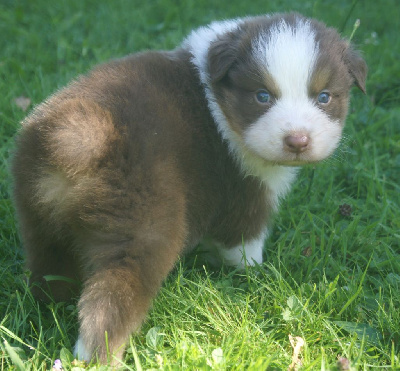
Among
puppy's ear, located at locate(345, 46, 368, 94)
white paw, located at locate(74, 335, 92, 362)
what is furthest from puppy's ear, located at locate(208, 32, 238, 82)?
white paw, located at locate(74, 335, 92, 362)

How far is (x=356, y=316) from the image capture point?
12.5ft

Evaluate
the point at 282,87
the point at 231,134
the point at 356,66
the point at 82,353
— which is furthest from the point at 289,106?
the point at 82,353

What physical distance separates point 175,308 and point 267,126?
120 centimetres

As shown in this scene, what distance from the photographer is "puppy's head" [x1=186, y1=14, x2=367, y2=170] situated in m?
3.87

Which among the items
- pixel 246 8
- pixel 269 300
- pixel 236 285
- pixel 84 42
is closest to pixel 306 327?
pixel 269 300

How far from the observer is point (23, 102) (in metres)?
5.72

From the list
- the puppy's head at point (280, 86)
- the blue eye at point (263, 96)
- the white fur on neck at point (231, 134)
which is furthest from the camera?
the white fur on neck at point (231, 134)

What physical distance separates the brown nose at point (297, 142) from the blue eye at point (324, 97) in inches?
14.6

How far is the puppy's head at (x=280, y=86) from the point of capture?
387cm

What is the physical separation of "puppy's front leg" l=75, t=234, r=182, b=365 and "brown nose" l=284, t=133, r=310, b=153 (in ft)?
3.28

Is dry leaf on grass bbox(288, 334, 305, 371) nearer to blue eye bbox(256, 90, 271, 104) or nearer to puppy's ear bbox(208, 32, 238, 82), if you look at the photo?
blue eye bbox(256, 90, 271, 104)

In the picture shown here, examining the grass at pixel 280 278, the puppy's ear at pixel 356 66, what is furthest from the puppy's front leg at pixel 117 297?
the puppy's ear at pixel 356 66

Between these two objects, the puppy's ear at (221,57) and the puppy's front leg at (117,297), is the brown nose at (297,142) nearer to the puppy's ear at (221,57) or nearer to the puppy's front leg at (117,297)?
the puppy's ear at (221,57)

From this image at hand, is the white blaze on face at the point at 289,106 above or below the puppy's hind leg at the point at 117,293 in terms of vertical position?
above
